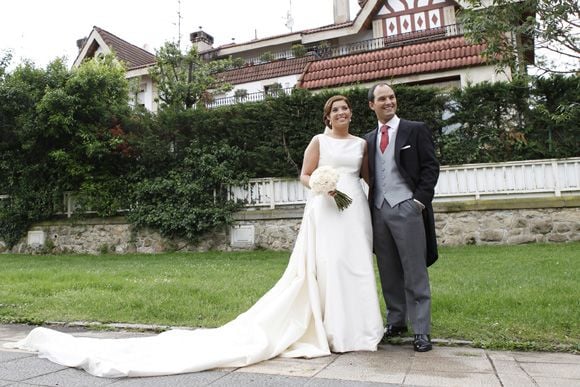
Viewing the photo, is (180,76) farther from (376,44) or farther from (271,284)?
(271,284)

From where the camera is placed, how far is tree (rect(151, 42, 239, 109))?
60.9 feet

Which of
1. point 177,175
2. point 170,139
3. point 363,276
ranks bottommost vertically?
point 363,276

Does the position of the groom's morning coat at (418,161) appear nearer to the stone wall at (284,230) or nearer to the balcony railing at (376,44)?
the stone wall at (284,230)

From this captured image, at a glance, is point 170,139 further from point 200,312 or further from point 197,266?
point 200,312

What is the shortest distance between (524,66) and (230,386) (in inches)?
189

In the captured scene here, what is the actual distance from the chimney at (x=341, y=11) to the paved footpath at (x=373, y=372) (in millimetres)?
24526

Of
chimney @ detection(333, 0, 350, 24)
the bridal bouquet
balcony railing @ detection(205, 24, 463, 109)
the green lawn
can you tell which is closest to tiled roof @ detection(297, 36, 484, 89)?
balcony railing @ detection(205, 24, 463, 109)

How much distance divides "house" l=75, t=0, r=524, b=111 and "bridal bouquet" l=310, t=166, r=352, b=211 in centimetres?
1089

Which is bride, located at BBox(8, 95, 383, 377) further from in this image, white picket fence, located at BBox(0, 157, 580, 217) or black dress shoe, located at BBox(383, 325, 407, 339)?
white picket fence, located at BBox(0, 157, 580, 217)

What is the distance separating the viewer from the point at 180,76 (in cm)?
1941

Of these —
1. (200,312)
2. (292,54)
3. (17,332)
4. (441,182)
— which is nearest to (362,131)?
(441,182)

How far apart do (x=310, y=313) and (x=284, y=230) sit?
8.73 meters

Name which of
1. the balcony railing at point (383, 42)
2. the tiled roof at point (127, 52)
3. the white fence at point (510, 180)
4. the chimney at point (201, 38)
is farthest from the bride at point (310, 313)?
the chimney at point (201, 38)

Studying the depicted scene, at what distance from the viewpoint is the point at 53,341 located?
3936 millimetres
